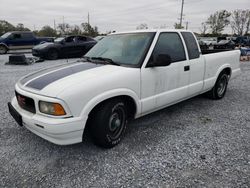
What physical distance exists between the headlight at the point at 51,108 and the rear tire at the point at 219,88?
12.8 feet

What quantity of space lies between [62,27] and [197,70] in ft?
228

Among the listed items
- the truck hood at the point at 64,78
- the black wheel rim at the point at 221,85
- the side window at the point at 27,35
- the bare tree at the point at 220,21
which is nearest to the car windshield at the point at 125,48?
the truck hood at the point at 64,78

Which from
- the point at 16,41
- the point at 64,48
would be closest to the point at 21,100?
the point at 64,48

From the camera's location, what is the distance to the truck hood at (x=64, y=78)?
7.84ft

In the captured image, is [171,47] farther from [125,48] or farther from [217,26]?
[217,26]

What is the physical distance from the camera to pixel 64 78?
2.60 m

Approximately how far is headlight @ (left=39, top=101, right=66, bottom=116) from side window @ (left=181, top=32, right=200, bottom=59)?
2674 mm

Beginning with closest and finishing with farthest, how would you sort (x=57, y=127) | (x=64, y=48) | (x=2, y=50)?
(x=57, y=127) < (x=64, y=48) < (x=2, y=50)

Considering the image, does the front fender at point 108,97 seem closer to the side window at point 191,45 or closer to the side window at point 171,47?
the side window at point 171,47

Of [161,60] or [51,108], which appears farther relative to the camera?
[161,60]

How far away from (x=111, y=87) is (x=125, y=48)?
1001 mm

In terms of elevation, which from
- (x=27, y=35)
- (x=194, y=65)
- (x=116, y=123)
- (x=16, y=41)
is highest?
(x=27, y=35)

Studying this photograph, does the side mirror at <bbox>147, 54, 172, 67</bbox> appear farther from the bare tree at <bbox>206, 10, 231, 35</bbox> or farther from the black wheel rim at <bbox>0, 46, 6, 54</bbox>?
the bare tree at <bbox>206, 10, 231, 35</bbox>

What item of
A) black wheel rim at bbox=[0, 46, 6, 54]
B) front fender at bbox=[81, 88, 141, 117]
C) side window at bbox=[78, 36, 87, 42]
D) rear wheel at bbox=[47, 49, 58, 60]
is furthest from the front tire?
black wheel rim at bbox=[0, 46, 6, 54]
